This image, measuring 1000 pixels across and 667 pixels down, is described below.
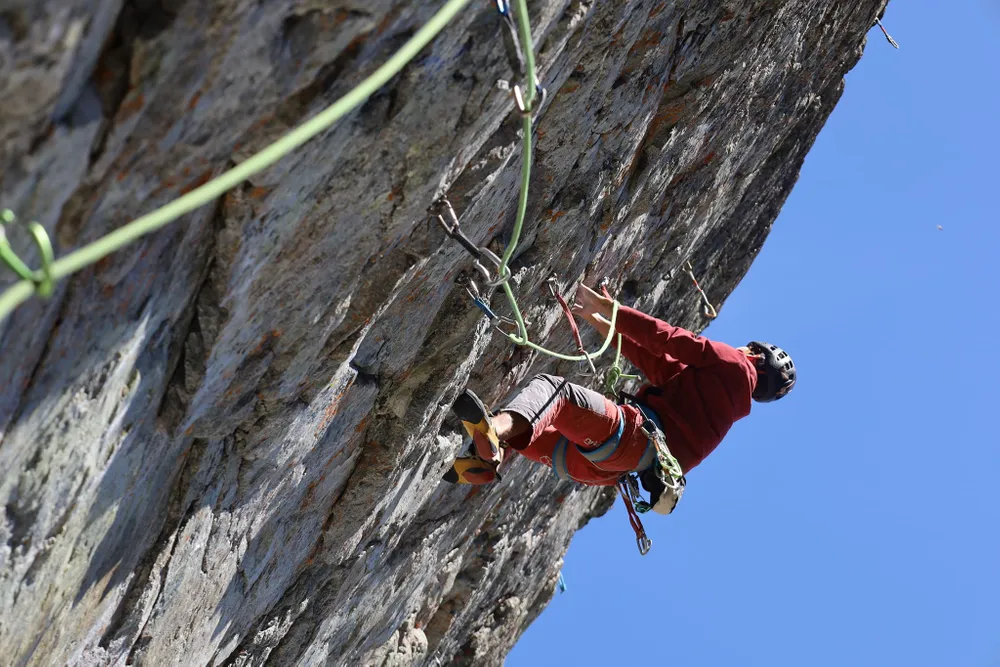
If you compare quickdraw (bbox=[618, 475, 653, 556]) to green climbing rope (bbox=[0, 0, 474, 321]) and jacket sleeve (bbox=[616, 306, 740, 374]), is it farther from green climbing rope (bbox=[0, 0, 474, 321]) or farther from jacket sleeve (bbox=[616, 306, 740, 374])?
green climbing rope (bbox=[0, 0, 474, 321])

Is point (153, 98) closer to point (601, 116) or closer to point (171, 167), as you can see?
point (171, 167)

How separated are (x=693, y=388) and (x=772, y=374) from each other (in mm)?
Answer: 677

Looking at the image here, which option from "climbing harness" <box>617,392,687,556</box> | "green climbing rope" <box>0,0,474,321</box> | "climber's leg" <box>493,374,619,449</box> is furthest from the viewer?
"climbing harness" <box>617,392,687,556</box>

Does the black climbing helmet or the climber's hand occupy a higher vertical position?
the black climbing helmet

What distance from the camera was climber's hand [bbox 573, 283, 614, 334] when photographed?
17.6 ft

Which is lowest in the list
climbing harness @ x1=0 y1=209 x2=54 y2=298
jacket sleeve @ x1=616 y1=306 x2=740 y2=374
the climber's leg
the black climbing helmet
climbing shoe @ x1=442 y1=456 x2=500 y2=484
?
climbing shoe @ x1=442 y1=456 x2=500 y2=484

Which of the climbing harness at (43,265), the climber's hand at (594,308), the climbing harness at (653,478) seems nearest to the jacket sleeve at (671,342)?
the climber's hand at (594,308)

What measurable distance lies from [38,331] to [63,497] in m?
0.72

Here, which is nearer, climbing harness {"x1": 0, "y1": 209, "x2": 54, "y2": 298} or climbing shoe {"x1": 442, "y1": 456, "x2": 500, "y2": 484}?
climbing harness {"x1": 0, "y1": 209, "x2": 54, "y2": 298}

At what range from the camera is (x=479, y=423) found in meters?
4.18

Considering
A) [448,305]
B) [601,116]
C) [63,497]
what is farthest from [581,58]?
[63,497]

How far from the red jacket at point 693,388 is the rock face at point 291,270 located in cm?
76

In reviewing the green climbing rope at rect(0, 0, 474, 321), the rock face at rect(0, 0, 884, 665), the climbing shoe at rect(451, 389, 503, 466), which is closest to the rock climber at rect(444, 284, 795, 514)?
the climbing shoe at rect(451, 389, 503, 466)

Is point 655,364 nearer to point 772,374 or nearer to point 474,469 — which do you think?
point 772,374
